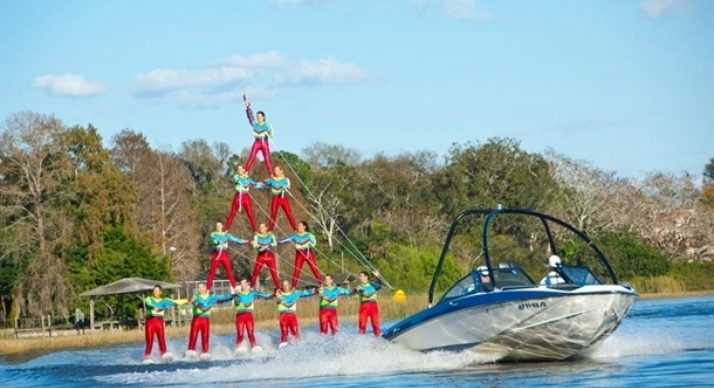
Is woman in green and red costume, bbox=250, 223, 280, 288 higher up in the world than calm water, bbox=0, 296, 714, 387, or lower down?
higher up

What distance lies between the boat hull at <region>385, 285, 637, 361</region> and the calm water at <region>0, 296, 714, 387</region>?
13.2 inches

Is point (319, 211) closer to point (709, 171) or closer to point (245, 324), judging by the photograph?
point (245, 324)

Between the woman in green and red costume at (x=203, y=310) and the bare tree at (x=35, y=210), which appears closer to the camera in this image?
the woman in green and red costume at (x=203, y=310)

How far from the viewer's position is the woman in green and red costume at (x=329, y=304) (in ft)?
105

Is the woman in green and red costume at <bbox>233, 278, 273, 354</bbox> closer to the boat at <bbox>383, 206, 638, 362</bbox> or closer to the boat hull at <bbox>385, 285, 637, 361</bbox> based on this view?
the boat at <bbox>383, 206, 638, 362</bbox>

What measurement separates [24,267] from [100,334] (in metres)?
13.8

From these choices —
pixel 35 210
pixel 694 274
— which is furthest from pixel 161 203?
pixel 694 274

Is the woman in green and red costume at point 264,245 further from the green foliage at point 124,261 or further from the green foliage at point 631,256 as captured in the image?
the green foliage at point 631,256

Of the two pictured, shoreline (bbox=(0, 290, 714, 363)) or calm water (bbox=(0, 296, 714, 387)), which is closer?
calm water (bbox=(0, 296, 714, 387))

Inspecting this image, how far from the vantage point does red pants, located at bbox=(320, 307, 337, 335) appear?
105ft

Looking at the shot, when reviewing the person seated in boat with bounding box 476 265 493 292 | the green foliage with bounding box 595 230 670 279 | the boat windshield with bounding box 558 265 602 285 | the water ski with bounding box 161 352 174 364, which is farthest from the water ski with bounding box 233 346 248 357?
the green foliage with bounding box 595 230 670 279

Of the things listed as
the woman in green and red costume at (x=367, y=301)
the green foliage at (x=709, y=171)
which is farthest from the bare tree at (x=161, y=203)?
the green foliage at (x=709, y=171)

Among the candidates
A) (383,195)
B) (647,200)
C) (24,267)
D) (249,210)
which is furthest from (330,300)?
(647,200)

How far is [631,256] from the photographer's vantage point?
76.9 m
